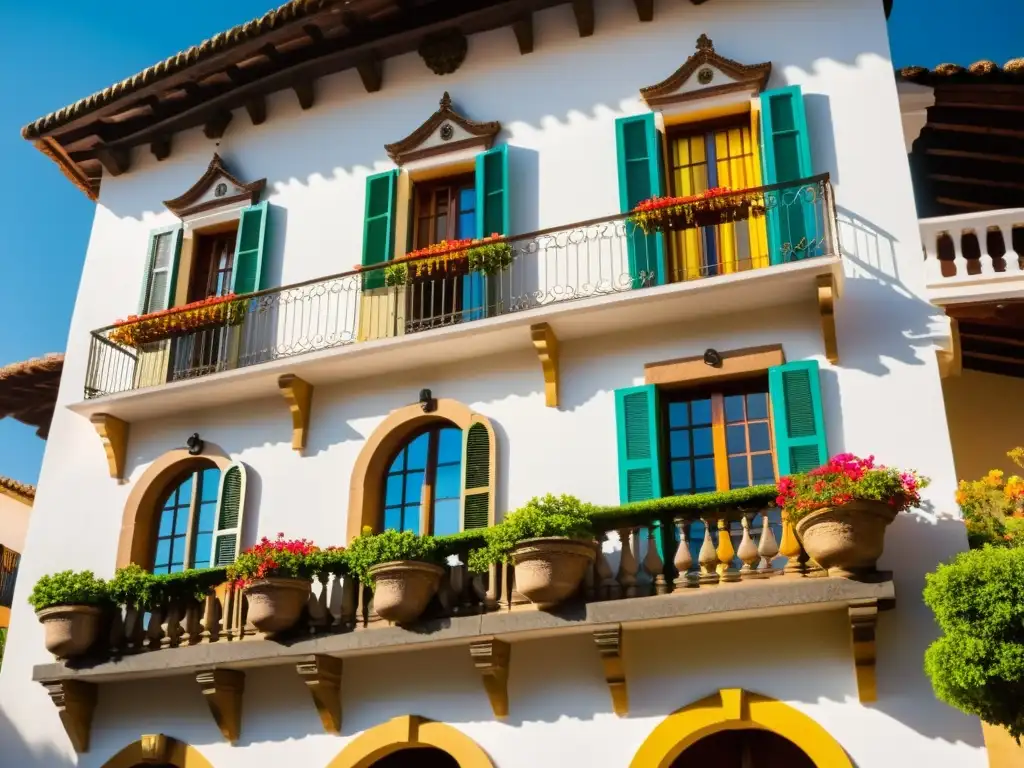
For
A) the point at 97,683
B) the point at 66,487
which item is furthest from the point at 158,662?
the point at 66,487

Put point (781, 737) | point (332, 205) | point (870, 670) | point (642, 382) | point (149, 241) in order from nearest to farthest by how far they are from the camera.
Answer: point (870, 670) → point (781, 737) → point (642, 382) → point (332, 205) → point (149, 241)

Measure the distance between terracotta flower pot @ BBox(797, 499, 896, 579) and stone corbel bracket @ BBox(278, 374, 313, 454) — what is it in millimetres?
6241

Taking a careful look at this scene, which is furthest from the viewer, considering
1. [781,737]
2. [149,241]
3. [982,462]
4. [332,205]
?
[149,241]

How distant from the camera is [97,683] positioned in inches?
518

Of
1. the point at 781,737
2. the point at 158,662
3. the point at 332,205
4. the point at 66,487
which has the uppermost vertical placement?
the point at 332,205

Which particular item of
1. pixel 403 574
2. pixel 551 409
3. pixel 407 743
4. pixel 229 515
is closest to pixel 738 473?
pixel 551 409

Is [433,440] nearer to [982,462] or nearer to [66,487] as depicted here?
[66,487]

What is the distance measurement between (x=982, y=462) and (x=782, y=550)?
4131 millimetres

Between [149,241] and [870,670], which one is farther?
[149,241]

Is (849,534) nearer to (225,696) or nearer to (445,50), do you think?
(225,696)

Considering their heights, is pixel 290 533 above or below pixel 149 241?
below

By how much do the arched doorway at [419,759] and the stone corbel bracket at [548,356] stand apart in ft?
12.6

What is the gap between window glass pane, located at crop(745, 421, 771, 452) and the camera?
11398mm

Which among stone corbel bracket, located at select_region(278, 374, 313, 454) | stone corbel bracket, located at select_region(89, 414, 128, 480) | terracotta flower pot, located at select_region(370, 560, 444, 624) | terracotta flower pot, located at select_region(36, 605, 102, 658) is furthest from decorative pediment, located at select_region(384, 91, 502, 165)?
terracotta flower pot, located at select_region(36, 605, 102, 658)
